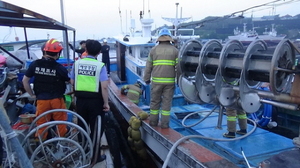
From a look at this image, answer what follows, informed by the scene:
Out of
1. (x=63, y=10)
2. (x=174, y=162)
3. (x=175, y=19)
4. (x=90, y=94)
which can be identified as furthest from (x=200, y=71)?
(x=63, y=10)

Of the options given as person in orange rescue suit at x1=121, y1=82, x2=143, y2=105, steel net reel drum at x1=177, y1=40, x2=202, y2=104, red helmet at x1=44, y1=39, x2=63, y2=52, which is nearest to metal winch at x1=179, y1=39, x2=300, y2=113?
steel net reel drum at x1=177, y1=40, x2=202, y2=104

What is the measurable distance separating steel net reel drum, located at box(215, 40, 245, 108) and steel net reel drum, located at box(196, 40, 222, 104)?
190mm

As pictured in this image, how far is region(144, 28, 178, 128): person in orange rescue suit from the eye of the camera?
3771 mm

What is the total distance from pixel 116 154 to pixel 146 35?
21.2ft

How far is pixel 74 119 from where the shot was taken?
181 inches

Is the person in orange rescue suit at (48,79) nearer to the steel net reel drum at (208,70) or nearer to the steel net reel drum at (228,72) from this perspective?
the steel net reel drum at (208,70)

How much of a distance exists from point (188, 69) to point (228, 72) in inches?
30.6

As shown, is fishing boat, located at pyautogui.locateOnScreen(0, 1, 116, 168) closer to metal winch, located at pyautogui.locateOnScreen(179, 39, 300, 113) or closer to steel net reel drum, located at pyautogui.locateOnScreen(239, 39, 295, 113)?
metal winch, located at pyautogui.locateOnScreen(179, 39, 300, 113)

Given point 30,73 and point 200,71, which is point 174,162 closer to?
point 200,71

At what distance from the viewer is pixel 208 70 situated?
321 cm

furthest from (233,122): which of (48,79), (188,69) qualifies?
(48,79)

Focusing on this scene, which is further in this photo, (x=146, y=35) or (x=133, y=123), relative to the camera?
(x=146, y=35)

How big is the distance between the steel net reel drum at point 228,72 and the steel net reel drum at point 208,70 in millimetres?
190

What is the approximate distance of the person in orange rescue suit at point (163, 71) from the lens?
3.77 m
